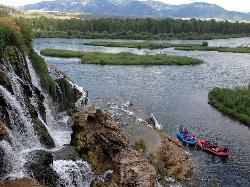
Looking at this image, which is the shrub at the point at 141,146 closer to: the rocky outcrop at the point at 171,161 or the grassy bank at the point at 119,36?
the rocky outcrop at the point at 171,161

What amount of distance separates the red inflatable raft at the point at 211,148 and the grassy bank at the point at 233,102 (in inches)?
429

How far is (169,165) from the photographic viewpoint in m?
38.2

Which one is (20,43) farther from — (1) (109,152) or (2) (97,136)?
(1) (109,152)

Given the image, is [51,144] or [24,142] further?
[51,144]

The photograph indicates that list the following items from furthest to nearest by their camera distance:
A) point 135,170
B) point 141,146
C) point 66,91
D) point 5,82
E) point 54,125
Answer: point 66,91, point 54,125, point 141,146, point 5,82, point 135,170

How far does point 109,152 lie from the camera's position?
107 feet

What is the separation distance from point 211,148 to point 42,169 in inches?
899

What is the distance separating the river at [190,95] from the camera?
4094 cm

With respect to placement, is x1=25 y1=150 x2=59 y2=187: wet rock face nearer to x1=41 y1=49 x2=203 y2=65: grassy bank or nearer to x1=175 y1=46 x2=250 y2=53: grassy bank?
x1=41 y1=49 x2=203 y2=65: grassy bank

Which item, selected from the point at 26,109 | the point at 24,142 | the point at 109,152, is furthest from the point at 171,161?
the point at 26,109

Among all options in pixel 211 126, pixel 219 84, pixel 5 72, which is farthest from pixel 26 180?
pixel 219 84

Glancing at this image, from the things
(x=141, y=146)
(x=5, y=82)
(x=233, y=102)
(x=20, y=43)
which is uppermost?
(x=20, y=43)

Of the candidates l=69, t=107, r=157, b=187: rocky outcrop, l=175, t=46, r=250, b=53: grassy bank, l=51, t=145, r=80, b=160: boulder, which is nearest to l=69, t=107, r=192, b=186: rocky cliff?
l=69, t=107, r=157, b=187: rocky outcrop

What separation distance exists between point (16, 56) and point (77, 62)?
199 ft
